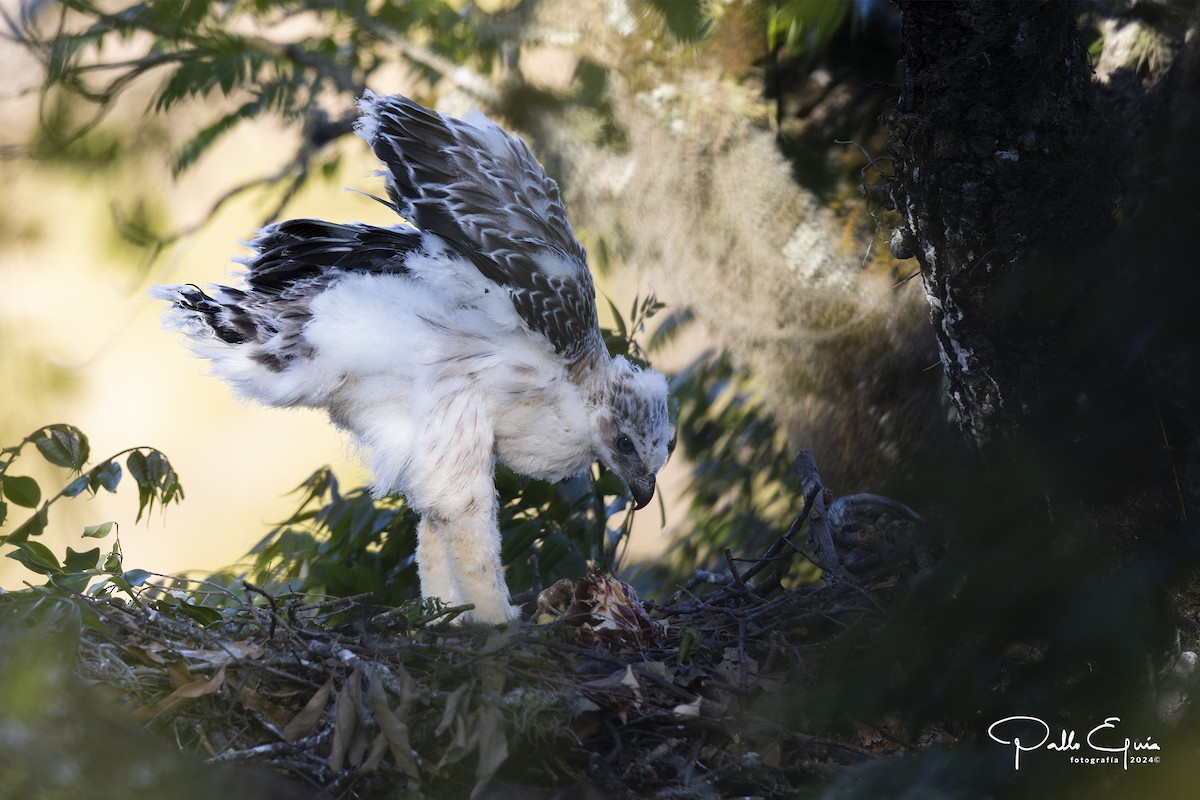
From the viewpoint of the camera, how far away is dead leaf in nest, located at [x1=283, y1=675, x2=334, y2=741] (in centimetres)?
Result: 208

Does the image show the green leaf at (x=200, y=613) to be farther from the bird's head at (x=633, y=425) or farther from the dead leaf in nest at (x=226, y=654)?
the bird's head at (x=633, y=425)

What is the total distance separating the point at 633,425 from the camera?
3451 millimetres

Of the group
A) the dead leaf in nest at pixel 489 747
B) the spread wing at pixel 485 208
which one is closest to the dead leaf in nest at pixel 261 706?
the dead leaf in nest at pixel 489 747

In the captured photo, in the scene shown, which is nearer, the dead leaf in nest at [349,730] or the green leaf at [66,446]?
the dead leaf in nest at [349,730]

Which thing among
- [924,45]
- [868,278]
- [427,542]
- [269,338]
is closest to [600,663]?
[427,542]

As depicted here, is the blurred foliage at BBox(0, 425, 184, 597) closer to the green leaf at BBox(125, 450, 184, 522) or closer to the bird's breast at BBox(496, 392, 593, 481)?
the green leaf at BBox(125, 450, 184, 522)

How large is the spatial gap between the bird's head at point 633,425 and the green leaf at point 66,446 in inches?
64.3

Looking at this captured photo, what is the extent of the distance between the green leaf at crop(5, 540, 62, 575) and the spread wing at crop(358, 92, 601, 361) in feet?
4.73

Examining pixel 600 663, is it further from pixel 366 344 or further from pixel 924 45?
pixel 924 45

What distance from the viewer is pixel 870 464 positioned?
143 inches

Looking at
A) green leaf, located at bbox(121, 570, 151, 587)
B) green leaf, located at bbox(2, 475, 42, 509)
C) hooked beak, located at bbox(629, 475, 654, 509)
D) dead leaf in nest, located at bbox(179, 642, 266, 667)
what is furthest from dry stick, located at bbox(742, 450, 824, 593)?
green leaf, located at bbox(2, 475, 42, 509)

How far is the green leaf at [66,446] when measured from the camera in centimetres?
221

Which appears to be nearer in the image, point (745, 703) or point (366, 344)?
point (745, 703)

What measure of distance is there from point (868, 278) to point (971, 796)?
120 inches
